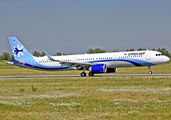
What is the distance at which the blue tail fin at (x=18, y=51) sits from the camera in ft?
154

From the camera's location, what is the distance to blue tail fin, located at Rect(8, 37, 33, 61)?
46875 millimetres

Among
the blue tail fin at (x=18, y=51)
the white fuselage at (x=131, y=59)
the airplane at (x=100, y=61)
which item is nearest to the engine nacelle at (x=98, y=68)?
the airplane at (x=100, y=61)

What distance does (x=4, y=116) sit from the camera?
1195cm

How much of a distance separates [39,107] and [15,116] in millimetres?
2244

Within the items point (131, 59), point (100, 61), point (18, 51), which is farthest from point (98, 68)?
point (18, 51)

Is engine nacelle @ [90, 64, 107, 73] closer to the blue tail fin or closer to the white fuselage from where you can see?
the white fuselage

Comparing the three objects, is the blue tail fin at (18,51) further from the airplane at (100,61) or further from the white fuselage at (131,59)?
the white fuselage at (131,59)

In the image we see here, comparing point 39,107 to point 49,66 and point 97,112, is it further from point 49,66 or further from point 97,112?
point 49,66

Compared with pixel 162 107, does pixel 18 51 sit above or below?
above

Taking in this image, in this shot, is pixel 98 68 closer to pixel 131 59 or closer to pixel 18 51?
pixel 131 59

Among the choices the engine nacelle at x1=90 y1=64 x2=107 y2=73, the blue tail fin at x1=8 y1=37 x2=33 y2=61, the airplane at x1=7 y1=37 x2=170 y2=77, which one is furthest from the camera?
the blue tail fin at x1=8 y1=37 x2=33 y2=61

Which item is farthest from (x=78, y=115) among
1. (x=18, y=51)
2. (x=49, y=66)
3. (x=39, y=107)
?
(x=18, y=51)

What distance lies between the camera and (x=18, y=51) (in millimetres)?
46875

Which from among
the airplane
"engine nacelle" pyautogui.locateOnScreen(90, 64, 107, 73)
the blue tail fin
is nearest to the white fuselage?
the airplane
